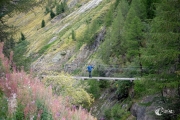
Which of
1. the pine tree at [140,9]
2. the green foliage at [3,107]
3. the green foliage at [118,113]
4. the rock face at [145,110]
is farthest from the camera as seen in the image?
the pine tree at [140,9]

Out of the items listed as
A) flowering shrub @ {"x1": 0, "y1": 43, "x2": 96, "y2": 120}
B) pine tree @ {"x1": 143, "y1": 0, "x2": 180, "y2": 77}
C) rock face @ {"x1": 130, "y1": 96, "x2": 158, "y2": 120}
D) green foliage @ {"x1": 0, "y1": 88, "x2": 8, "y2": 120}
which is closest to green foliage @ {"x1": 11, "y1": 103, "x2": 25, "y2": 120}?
flowering shrub @ {"x1": 0, "y1": 43, "x2": 96, "y2": 120}

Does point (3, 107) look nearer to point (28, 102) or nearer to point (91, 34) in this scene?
point (28, 102)

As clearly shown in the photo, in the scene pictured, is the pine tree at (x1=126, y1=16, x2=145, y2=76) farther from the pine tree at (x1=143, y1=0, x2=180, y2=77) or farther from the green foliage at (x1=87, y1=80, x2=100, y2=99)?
the green foliage at (x1=87, y1=80, x2=100, y2=99)

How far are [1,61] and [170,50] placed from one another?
8858 millimetres

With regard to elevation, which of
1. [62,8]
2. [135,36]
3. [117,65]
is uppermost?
[62,8]

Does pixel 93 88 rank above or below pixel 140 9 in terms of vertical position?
below

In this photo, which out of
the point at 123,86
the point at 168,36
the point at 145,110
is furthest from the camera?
the point at 123,86

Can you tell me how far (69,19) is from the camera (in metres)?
79.4

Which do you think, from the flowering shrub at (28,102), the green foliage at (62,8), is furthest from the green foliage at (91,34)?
the green foliage at (62,8)

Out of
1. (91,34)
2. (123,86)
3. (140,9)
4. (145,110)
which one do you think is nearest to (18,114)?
(145,110)

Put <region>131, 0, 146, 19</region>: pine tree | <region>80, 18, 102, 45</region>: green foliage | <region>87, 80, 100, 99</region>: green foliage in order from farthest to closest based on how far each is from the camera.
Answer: <region>80, 18, 102, 45</region>: green foliage, <region>87, 80, 100, 99</region>: green foliage, <region>131, 0, 146, 19</region>: pine tree

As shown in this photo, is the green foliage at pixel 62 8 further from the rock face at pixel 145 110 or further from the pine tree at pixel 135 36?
the rock face at pixel 145 110

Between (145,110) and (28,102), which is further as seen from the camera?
(145,110)

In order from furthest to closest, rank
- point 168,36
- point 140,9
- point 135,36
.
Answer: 1. point 140,9
2. point 135,36
3. point 168,36
